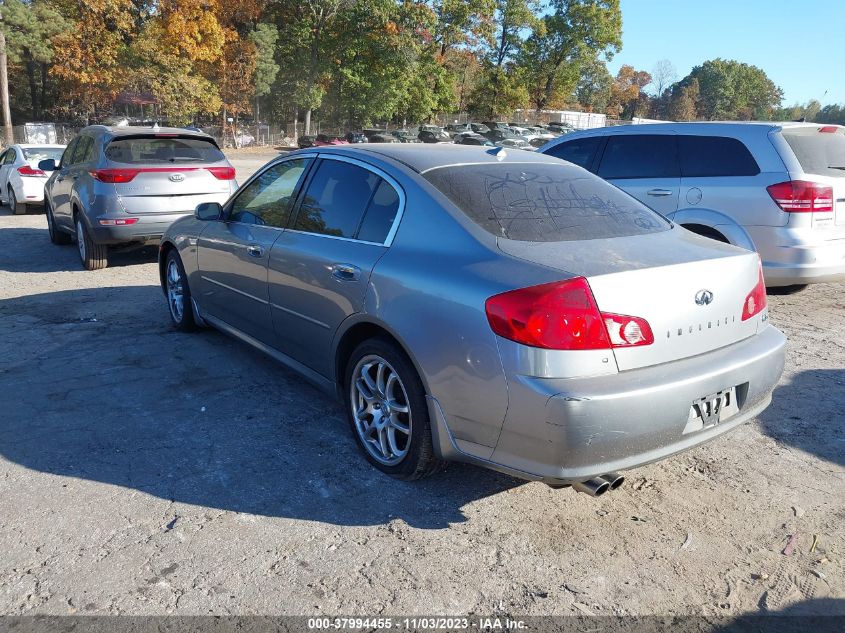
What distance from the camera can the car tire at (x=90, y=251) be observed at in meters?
8.34

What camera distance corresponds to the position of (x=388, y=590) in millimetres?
2648

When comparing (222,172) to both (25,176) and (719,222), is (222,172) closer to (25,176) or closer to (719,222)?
(719,222)

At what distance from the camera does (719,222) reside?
6422mm

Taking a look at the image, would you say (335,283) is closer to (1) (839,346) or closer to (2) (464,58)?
(1) (839,346)

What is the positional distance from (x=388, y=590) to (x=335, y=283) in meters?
1.63

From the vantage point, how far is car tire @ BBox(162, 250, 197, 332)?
225 inches

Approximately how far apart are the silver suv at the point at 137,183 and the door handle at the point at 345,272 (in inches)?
205

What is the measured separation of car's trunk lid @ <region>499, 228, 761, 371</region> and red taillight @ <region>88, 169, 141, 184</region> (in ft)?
20.7

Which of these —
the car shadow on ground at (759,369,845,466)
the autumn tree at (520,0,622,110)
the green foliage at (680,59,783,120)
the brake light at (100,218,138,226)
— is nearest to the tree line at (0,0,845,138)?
the autumn tree at (520,0,622,110)

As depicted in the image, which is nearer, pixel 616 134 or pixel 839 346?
pixel 839 346

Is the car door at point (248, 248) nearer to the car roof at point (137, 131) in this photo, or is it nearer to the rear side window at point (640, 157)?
the car roof at point (137, 131)

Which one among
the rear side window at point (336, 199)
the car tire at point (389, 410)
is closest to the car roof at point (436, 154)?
the rear side window at point (336, 199)

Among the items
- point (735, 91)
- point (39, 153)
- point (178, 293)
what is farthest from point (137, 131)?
point (735, 91)

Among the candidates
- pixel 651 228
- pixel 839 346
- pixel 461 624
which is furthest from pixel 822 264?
pixel 461 624
